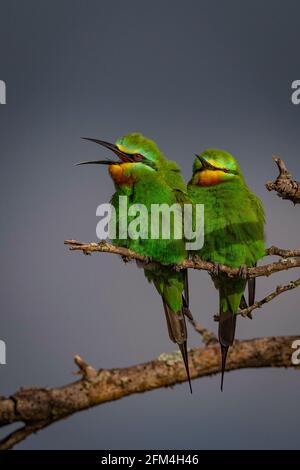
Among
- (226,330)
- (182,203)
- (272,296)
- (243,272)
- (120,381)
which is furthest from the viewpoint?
(120,381)

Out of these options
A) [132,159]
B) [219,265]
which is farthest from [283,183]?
[132,159]

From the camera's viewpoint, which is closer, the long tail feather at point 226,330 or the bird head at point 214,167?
the long tail feather at point 226,330

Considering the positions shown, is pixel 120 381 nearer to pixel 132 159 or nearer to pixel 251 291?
pixel 251 291

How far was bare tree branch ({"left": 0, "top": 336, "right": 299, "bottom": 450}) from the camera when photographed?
2852mm

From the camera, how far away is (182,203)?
2820 millimetres

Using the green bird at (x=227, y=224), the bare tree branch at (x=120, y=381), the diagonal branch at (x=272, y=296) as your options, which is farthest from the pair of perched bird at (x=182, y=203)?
the diagonal branch at (x=272, y=296)

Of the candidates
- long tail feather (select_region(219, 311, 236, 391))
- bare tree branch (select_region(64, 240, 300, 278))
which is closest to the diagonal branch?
bare tree branch (select_region(64, 240, 300, 278))

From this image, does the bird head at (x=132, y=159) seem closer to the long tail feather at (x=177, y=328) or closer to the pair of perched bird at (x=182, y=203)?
the pair of perched bird at (x=182, y=203)

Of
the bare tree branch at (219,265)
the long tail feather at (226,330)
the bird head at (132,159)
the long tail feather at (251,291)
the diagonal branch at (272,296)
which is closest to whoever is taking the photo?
the bare tree branch at (219,265)

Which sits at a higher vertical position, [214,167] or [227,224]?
[214,167]

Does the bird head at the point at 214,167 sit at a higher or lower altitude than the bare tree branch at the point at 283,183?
higher

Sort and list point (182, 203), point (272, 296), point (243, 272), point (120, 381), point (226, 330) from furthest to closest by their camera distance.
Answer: point (120, 381)
point (182, 203)
point (226, 330)
point (243, 272)
point (272, 296)

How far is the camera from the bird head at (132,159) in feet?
9.06

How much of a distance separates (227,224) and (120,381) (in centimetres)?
81
